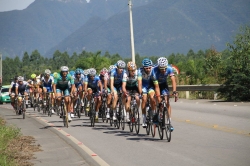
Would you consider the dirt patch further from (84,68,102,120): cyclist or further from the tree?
the tree

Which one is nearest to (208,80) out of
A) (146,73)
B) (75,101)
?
(75,101)

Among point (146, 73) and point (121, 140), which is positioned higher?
point (146, 73)

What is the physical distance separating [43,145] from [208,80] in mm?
23980

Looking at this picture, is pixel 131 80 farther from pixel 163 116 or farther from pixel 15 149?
pixel 15 149

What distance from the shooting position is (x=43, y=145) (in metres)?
13.5

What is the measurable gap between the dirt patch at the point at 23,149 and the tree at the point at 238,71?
49.8ft

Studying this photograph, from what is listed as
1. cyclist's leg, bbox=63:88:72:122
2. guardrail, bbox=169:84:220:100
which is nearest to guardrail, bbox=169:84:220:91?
guardrail, bbox=169:84:220:100

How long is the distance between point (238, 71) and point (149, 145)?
1753cm

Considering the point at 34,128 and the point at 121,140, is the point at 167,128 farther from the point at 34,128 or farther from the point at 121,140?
the point at 34,128

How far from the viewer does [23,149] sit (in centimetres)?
1252

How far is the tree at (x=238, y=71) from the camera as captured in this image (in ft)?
91.1

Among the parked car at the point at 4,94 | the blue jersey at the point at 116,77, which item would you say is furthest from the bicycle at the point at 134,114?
the parked car at the point at 4,94

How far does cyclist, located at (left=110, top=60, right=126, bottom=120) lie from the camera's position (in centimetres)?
1603

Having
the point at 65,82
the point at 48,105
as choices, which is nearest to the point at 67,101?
the point at 65,82
